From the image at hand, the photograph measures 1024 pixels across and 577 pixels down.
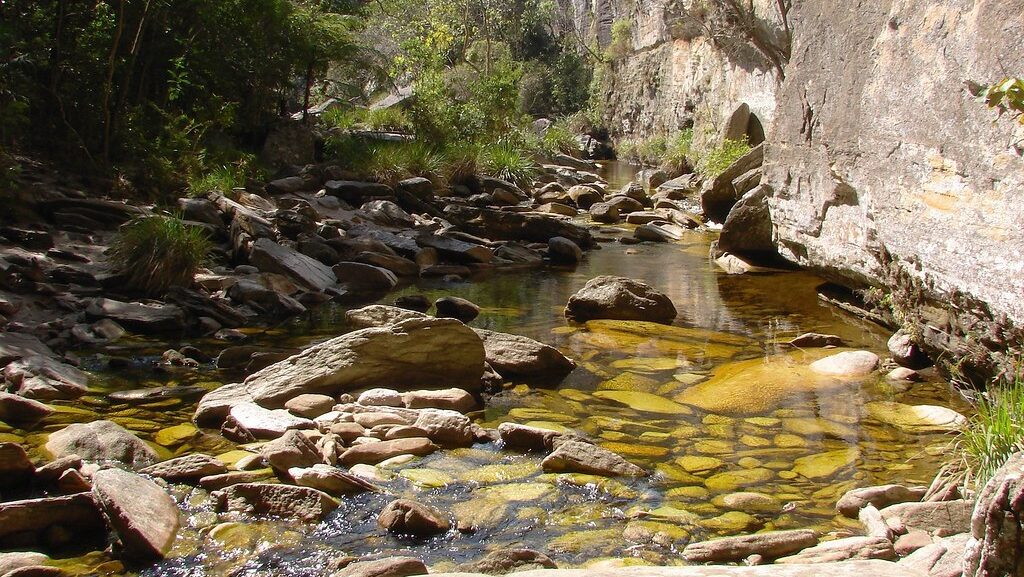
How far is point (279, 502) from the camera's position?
11.1 ft

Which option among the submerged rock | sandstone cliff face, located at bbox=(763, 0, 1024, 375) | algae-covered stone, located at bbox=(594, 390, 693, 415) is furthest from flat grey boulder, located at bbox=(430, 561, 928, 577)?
algae-covered stone, located at bbox=(594, 390, 693, 415)

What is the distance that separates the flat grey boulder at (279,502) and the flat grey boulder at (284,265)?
504 cm

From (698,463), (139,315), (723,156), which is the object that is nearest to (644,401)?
(698,463)

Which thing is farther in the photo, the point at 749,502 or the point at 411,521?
the point at 749,502

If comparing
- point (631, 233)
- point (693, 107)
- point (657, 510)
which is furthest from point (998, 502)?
point (693, 107)

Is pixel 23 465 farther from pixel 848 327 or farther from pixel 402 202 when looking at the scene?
pixel 402 202

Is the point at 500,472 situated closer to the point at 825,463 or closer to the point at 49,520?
the point at 825,463

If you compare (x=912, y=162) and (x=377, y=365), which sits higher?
(x=912, y=162)

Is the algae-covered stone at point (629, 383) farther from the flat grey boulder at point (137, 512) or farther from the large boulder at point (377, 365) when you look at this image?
the flat grey boulder at point (137, 512)

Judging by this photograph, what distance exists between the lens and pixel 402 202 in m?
13.4

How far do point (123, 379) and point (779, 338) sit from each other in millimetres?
5008

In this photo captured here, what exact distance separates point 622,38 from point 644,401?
2998cm

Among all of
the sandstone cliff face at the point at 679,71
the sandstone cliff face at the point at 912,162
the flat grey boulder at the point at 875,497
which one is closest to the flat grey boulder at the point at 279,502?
the flat grey boulder at the point at 875,497

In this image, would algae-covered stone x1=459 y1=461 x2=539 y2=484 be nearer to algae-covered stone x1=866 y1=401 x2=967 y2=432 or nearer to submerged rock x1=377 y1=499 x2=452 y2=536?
submerged rock x1=377 y1=499 x2=452 y2=536
